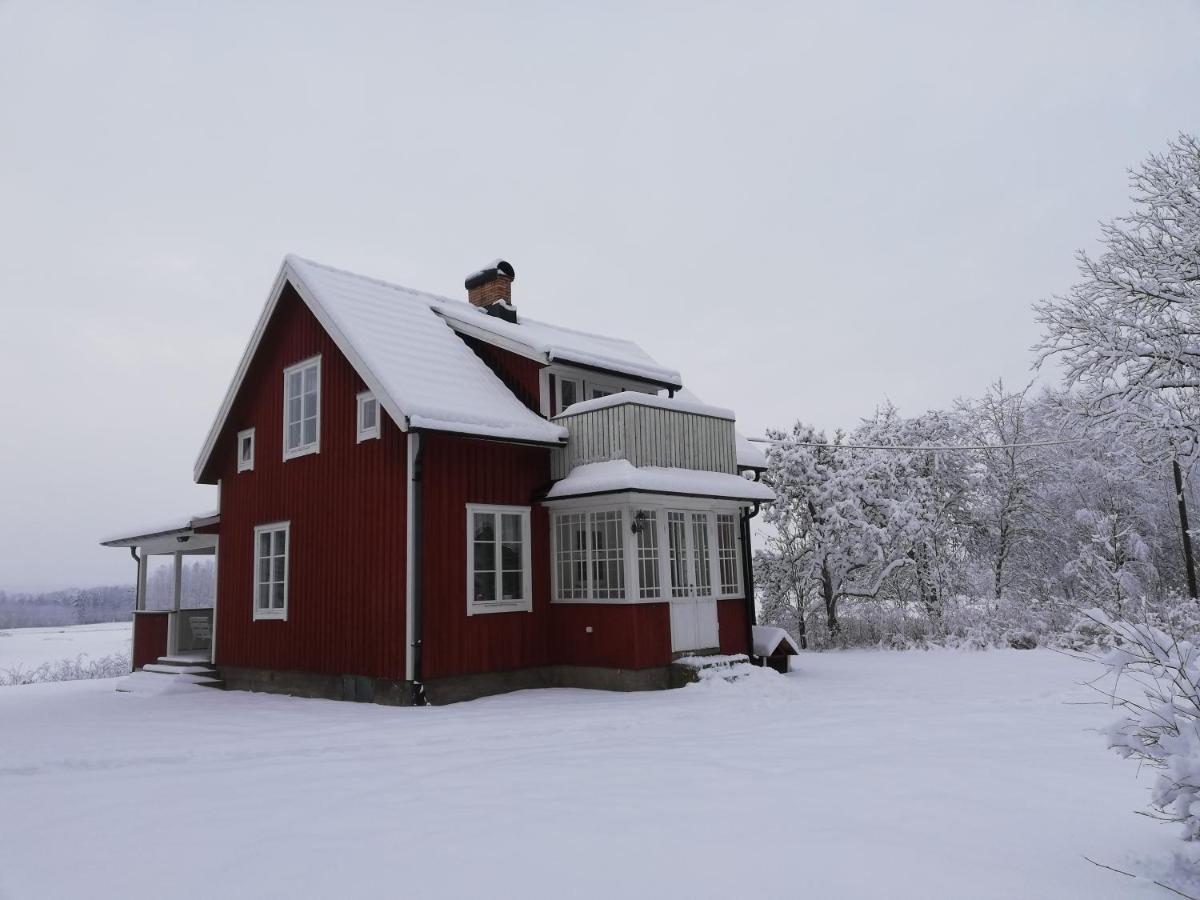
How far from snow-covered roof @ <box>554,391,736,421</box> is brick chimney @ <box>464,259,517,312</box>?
14.6 feet

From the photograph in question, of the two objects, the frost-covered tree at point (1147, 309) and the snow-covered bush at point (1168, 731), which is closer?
the snow-covered bush at point (1168, 731)

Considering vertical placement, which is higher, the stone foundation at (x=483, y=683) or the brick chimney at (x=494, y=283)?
the brick chimney at (x=494, y=283)

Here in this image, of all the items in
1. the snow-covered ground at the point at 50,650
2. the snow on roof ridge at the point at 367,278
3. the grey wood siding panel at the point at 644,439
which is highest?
the snow on roof ridge at the point at 367,278

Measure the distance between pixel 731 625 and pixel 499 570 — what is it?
4442mm

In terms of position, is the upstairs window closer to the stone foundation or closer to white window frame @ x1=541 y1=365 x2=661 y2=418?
the stone foundation

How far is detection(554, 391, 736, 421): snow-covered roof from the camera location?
Result: 13.2 metres

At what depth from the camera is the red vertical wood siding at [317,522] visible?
497 inches

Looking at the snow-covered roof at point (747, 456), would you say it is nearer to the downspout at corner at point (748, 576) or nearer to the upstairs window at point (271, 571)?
the downspout at corner at point (748, 576)

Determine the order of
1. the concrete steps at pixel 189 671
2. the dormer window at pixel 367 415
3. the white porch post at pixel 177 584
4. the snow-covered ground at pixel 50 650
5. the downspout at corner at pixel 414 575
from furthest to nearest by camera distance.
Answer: the snow-covered ground at pixel 50 650 → the white porch post at pixel 177 584 → the concrete steps at pixel 189 671 → the dormer window at pixel 367 415 → the downspout at corner at pixel 414 575

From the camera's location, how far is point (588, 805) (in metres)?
5.65

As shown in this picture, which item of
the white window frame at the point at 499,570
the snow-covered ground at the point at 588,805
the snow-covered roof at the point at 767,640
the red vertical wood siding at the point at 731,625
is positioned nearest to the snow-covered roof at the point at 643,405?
the white window frame at the point at 499,570

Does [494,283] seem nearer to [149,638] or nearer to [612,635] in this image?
[612,635]

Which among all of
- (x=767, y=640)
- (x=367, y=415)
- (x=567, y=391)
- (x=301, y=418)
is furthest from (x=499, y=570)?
(x=767, y=640)

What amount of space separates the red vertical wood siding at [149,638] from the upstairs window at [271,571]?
5.12m
